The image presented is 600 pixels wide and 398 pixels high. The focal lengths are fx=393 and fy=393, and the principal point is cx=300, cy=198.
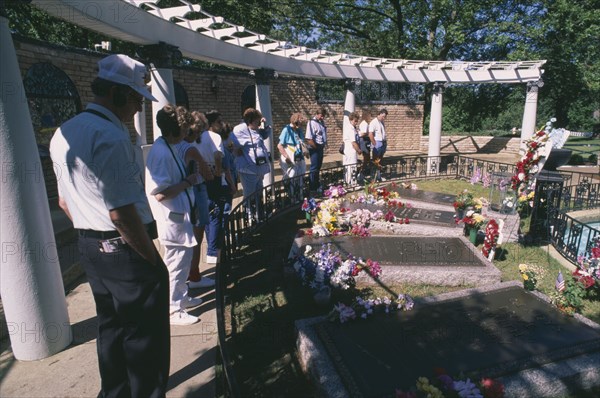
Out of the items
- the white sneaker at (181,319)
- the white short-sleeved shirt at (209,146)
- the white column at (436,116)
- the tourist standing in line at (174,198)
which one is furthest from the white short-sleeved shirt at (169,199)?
the white column at (436,116)

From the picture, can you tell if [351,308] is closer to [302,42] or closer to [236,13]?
[236,13]

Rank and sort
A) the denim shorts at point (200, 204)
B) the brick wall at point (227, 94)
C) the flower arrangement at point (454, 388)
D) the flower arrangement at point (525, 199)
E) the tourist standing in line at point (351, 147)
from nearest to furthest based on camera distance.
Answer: the flower arrangement at point (454, 388) → the denim shorts at point (200, 204) → the flower arrangement at point (525, 199) → the brick wall at point (227, 94) → the tourist standing in line at point (351, 147)

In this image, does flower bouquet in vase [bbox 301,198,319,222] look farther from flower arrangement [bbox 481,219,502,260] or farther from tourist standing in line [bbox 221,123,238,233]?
flower arrangement [bbox 481,219,502,260]

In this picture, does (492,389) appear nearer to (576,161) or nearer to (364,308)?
(364,308)

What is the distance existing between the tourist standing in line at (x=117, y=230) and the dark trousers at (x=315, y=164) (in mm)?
6415

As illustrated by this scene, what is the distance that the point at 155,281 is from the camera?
7.54ft

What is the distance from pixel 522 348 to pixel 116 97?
3.55 meters

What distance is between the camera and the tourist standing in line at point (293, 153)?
777cm

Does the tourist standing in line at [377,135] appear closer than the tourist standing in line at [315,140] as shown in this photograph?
No

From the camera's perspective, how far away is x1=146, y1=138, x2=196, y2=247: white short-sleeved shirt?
11.0ft

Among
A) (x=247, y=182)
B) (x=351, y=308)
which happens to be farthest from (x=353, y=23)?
(x=351, y=308)

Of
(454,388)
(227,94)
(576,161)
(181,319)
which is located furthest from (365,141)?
(576,161)

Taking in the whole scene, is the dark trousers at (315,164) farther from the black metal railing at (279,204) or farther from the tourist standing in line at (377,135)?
the tourist standing in line at (377,135)

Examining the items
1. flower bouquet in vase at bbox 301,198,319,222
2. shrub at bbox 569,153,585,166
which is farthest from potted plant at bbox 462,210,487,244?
shrub at bbox 569,153,585,166
